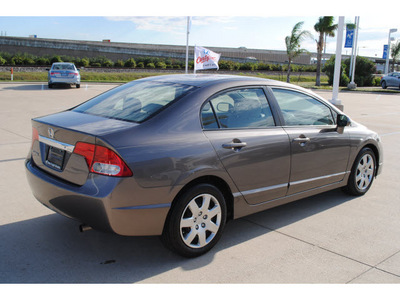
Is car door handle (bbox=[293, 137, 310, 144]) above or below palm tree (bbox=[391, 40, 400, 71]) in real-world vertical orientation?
below

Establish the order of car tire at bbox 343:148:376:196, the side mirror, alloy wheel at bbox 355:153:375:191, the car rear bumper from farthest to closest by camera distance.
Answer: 1. alloy wheel at bbox 355:153:375:191
2. car tire at bbox 343:148:376:196
3. the side mirror
4. the car rear bumper

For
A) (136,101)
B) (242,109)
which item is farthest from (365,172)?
(136,101)

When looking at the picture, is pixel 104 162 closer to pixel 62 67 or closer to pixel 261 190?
pixel 261 190

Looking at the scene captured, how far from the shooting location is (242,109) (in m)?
4.22

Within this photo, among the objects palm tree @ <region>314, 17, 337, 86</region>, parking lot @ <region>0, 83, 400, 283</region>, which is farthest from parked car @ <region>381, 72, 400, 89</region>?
parking lot @ <region>0, 83, 400, 283</region>

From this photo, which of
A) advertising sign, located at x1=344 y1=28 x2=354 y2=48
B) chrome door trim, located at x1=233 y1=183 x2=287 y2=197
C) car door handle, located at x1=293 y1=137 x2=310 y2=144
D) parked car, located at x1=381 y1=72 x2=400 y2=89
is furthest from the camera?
parked car, located at x1=381 y1=72 x2=400 y2=89

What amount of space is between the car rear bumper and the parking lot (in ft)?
1.33

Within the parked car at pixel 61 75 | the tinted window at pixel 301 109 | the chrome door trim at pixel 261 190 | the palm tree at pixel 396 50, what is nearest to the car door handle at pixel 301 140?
the tinted window at pixel 301 109

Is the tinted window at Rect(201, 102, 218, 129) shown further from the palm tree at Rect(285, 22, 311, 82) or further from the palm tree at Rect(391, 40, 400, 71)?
the palm tree at Rect(391, 40, 400, 71)

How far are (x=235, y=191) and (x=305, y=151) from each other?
1104mm

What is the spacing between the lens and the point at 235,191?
3.95 m

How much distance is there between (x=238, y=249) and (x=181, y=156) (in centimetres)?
112

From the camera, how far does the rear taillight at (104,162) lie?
10.5 ft

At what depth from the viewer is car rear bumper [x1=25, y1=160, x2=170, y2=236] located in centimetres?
320
